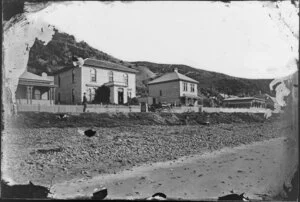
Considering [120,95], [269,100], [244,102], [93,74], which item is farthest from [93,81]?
[269,100]

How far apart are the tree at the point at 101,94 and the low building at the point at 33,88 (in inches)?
17.8

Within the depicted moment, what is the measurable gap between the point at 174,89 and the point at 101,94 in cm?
78

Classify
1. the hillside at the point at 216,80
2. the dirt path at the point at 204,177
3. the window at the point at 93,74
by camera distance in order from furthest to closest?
1. the window at the point at 93,74
2. the hillside at the point at 216,80
3. the dirt path at the point at 204,177

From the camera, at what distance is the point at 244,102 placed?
2.69m

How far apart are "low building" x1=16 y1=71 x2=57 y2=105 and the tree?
451 millimetres

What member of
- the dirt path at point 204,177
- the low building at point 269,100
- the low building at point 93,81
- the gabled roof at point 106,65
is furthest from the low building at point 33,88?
the low building at point 269,100

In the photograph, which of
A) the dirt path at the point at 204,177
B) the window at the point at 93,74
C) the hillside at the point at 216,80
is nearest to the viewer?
the dirt path at the point at 204,177

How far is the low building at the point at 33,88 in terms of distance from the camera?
2.45 metres

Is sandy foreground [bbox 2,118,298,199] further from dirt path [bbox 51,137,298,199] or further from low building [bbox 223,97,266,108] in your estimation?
low building [bbox 223,97,266,108]

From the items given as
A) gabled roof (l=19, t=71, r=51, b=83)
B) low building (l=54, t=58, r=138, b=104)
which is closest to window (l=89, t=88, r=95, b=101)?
low building (l=54, t=58, r=138, b=104)

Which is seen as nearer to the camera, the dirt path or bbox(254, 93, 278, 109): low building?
the dirt path

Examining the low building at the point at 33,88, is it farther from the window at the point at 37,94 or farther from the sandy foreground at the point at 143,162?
the sandy foreground at the point at 143,162

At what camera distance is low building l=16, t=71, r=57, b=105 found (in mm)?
2449

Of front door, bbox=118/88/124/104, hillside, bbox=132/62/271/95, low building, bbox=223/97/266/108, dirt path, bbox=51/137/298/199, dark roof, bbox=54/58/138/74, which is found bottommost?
dirt path, bbox=51/137/298/199
